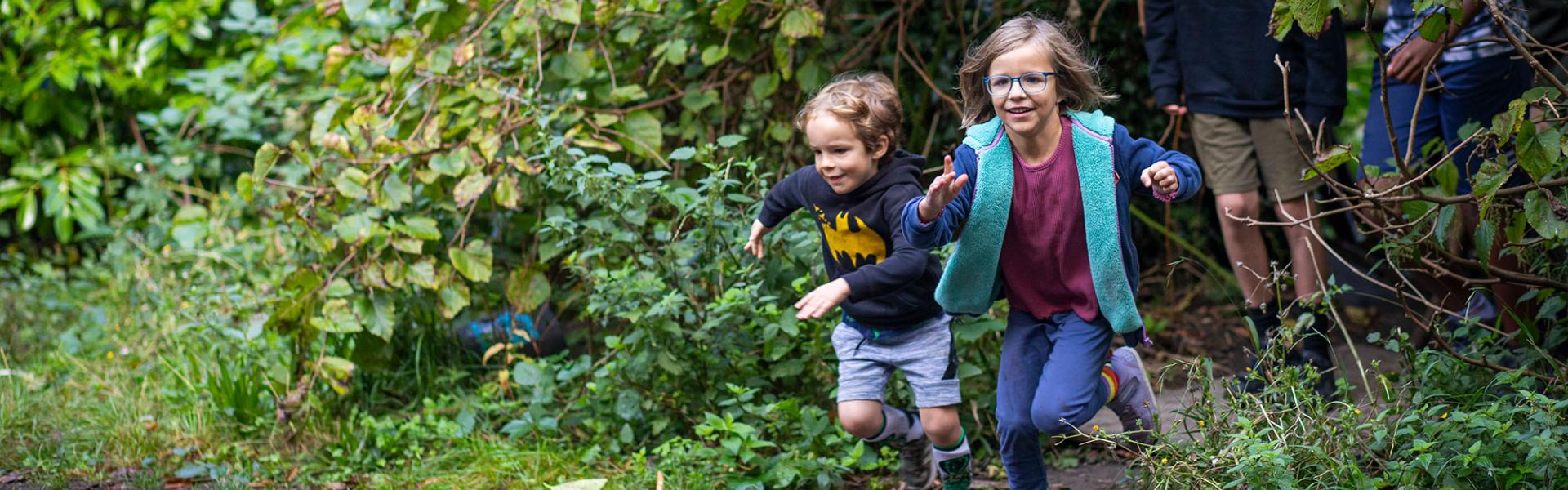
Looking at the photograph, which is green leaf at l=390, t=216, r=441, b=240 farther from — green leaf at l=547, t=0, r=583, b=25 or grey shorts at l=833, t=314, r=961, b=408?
grey shorts at l=833, t=314, r=961, b=408

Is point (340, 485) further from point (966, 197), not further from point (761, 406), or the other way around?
point (966, 197)

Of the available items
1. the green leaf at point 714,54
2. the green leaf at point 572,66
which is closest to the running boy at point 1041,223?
the green leaf at point 714,54

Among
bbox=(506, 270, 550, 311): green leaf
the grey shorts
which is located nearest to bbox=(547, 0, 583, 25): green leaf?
bbox=(506, 270, 550, 311): green leaf

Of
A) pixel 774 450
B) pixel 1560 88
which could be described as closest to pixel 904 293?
pixel 774 450

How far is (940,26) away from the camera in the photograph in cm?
466

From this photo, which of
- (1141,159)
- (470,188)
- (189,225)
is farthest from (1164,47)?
(189,225)

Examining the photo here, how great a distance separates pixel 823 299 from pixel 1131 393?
852 millimetres

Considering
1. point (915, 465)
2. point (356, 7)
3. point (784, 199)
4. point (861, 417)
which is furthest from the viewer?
point (356, 7)

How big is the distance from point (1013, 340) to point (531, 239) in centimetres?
198

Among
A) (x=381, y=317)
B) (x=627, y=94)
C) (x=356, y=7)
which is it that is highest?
(x=356, y=7)

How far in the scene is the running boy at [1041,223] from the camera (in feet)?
8.73

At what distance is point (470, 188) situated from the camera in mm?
3818

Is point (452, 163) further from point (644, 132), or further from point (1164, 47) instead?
point (1164, 47)

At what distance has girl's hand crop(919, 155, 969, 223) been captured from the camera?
2463mm
